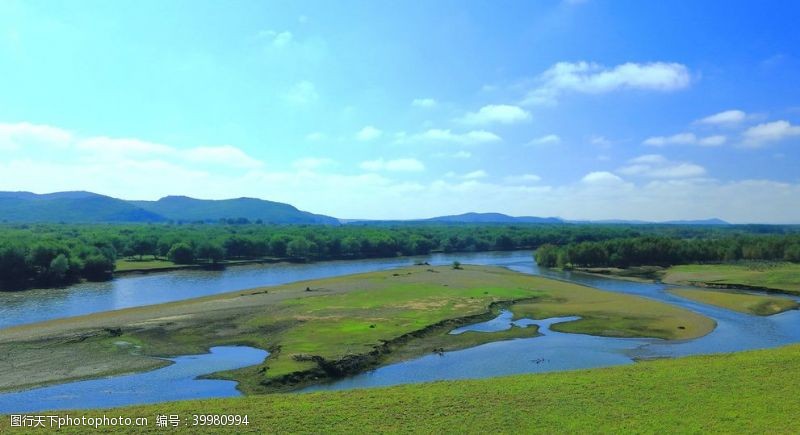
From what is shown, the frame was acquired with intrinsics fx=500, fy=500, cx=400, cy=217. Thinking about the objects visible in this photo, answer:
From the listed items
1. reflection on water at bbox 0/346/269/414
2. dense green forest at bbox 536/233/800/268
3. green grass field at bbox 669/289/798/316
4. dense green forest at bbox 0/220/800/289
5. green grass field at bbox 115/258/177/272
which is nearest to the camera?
reflection on water at bbox 0/346/269/414

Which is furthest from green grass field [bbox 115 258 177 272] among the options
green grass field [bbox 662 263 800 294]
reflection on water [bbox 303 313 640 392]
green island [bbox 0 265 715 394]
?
green grass field [bbox 662 263 800 294]

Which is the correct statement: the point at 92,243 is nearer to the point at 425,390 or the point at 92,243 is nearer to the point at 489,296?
the point at 489,296

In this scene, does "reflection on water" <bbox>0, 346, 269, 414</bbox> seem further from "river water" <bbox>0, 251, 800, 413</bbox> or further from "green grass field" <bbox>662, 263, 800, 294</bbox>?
"green grass field" <bbox>662, 263, 800, 294</bbox>

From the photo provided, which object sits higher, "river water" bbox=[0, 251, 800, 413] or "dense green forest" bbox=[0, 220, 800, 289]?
"dense green forest" bbox=[0, 220, 800, 289]

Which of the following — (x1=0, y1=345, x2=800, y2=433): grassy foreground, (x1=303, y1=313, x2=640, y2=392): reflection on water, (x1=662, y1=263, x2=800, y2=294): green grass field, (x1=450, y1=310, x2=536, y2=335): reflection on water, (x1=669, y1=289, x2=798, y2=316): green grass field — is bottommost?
(x1=303, y1=313, x2=640, y2=392): reflection on water

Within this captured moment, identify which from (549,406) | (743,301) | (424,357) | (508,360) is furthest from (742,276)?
(549,406)

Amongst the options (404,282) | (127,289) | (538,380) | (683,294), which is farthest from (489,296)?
(127,289)

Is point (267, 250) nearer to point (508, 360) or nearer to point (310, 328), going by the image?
point (310, 328)
